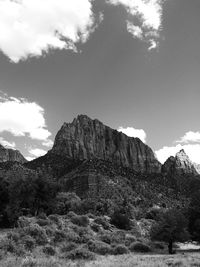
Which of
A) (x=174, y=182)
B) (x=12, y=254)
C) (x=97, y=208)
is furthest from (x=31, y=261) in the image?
(x=174, y=182)

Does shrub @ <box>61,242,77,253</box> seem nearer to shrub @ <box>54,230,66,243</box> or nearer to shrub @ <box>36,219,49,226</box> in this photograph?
shrub @ <box>54,230,66,243</box>

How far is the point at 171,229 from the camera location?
40.2m

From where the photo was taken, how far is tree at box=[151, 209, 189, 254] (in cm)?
3978

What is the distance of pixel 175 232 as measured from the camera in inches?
1580

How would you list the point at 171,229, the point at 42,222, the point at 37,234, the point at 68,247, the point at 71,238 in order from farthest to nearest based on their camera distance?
the point at 42,222, the point at 171,229, the point at 71,238, the point at 37,234, the point at 68,247

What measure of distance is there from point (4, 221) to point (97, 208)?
1441 inches

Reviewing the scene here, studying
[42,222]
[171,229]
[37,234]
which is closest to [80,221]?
[42,222]

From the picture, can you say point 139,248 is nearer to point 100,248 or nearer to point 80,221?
point 100,248

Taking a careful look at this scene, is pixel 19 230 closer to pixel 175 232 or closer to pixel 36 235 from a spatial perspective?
pixel 36 235

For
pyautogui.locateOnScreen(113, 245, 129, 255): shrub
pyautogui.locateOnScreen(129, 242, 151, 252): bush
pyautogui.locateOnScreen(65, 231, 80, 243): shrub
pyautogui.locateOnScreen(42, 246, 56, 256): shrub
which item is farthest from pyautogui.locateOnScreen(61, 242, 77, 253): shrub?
pyautogui.locateOnScreen(129, 242, 151, 252): bush

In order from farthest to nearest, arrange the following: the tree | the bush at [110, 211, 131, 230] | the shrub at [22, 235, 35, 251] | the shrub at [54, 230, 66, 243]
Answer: the bush at [110, 211, 131, 230]
the tree
the shrub at [54, 230, 66, 243]
the shrub at [22, 235, 35, 251]

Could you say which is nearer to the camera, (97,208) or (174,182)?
(97,208)

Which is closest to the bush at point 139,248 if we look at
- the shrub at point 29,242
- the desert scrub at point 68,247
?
the desert scrub at point 68,247

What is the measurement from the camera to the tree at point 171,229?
1566 inches
